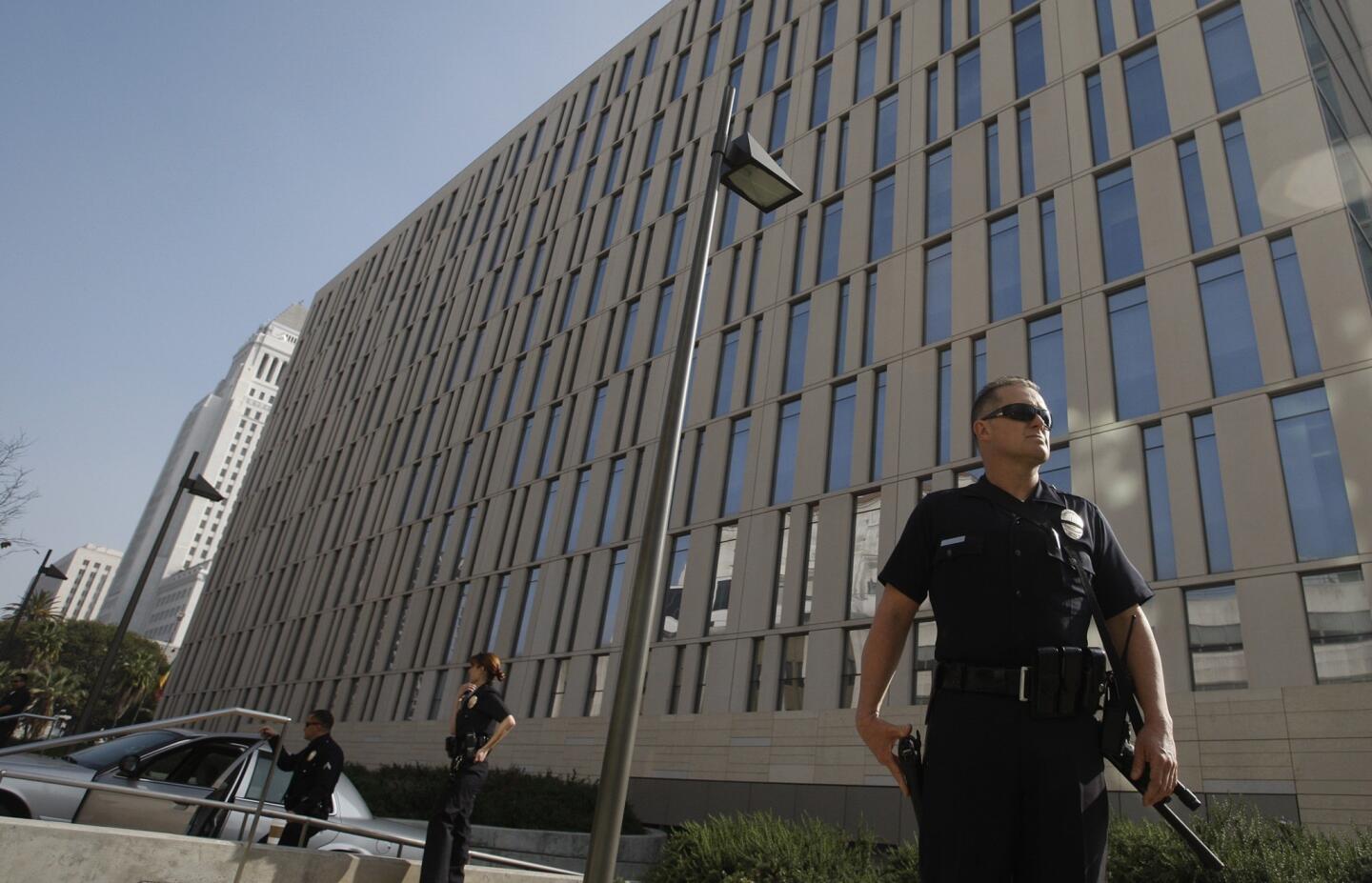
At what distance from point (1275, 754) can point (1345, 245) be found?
8.61 meters

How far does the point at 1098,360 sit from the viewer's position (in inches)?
711

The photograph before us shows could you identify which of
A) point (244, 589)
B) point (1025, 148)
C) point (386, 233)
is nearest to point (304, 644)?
point (244, 589)

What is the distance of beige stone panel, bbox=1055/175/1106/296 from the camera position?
1894cm

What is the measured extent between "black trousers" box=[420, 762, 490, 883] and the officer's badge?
5.04 m

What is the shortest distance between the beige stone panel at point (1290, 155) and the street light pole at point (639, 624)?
535 inches

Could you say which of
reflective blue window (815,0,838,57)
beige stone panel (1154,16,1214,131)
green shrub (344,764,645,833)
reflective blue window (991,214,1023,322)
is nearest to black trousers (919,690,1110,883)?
green shrub (344,764,645,833)

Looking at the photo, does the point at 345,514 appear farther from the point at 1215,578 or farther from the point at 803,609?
the point at 1215,578

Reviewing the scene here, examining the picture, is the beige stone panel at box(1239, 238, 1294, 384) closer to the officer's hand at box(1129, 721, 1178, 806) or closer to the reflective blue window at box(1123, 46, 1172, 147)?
the reflective blue window at box(1123, 46, 1172, 147)

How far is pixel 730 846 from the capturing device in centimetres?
847

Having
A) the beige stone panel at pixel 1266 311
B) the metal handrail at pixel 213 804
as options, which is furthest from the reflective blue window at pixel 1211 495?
the metal handrail at pixel 213 804

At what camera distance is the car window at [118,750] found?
25.2 feet

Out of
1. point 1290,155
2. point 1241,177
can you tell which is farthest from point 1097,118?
point 1290,155

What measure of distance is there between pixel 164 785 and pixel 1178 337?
17319 millimetres

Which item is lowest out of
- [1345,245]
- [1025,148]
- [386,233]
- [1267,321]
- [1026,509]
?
[1026,509]
